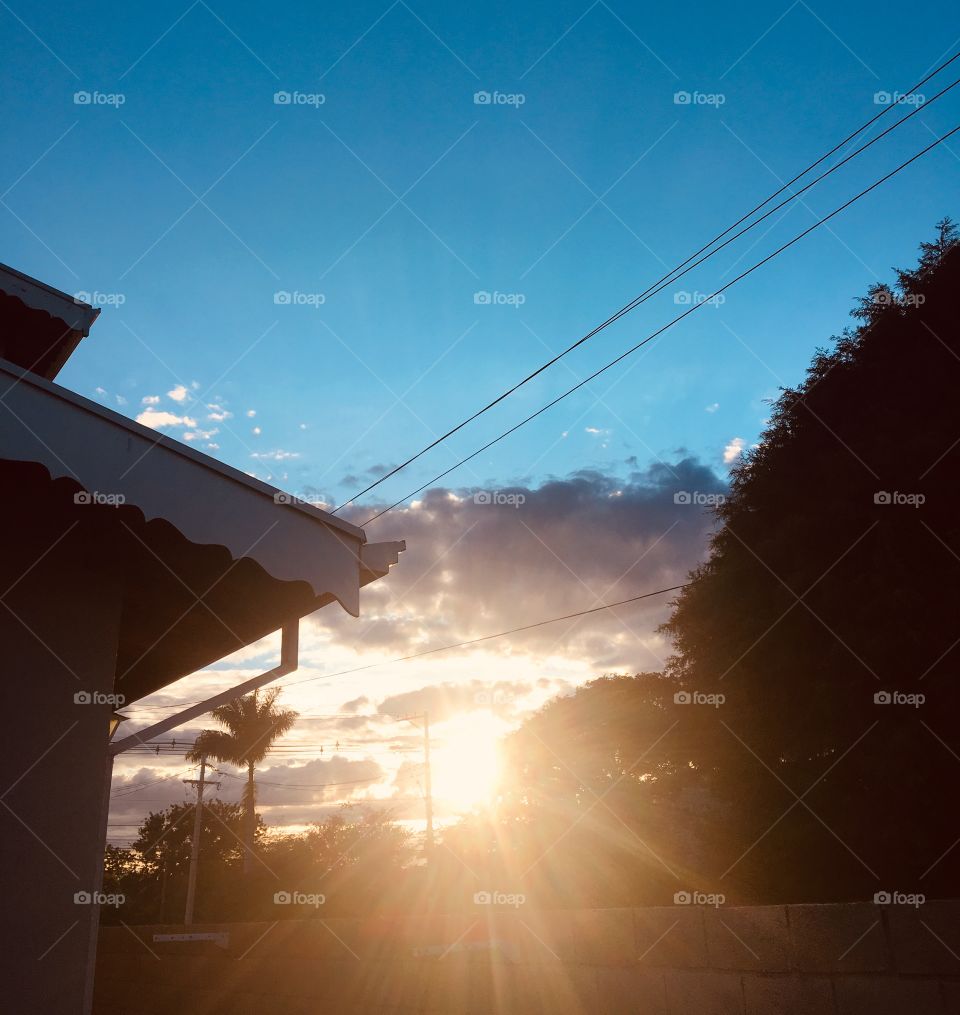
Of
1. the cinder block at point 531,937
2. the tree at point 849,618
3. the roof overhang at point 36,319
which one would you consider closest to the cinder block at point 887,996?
the cinder block at point 531,937

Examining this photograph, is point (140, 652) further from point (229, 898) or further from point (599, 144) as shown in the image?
point (229, 898)

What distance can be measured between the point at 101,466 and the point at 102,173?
5111 millimetres

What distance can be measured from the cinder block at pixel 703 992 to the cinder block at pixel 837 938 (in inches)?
17.3

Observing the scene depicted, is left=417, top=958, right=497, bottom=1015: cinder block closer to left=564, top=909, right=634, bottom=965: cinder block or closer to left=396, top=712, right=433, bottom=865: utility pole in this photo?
left=564, top=909, right=634, bottom=965: cinder block

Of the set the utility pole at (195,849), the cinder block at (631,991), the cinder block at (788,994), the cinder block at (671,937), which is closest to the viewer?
the cinder block at (788,994)

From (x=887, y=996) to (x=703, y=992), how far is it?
108cm

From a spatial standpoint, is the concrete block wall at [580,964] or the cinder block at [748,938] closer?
the concrete block wall at [580,964]

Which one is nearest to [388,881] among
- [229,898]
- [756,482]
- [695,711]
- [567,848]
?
[229,898]

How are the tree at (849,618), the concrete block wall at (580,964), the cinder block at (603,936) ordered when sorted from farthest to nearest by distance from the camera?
the tree at (849,618) → the cinder block at (603,936) → the concrete block wall at (580,964)

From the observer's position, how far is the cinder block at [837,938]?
3250 mm

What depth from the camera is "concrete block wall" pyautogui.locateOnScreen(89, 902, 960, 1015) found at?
3.21 metres

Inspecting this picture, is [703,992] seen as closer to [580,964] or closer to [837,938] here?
[837,938]

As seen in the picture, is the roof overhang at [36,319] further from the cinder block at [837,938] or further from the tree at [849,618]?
the tree at [849,618]

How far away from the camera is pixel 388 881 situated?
50.3 m
